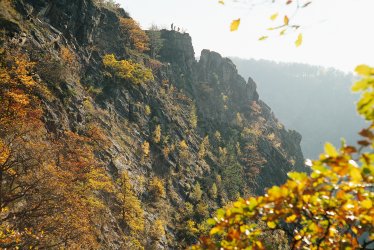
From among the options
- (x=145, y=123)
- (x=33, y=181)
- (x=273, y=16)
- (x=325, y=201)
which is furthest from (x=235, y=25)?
(x=145, y=123)

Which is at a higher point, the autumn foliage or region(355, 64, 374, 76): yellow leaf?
the autumn foliage

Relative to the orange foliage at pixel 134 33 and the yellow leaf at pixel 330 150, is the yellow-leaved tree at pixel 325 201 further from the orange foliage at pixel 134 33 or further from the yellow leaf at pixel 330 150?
the orange foliage at pixel 134 33

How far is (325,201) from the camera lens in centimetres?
342

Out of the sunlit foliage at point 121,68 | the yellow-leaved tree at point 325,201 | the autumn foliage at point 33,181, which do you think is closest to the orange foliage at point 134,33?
the sunlit foliage at point 121,68

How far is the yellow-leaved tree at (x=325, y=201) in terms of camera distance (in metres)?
2.57

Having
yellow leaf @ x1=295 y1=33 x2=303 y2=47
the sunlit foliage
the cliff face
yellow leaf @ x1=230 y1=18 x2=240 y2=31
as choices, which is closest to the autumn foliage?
the cliff face

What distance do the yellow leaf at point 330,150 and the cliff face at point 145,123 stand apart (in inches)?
779

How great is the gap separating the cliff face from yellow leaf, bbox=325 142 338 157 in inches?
779

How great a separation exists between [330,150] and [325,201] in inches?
40.5

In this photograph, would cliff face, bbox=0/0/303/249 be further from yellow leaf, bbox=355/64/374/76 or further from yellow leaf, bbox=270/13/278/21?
yellow leaf, bbox=355/64/374/76

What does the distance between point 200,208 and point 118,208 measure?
74.8 feet

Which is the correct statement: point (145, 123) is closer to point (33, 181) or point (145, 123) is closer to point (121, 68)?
point (121, 68)

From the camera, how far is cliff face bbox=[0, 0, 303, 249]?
41.6 m

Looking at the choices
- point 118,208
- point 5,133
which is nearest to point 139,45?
point 118,208
